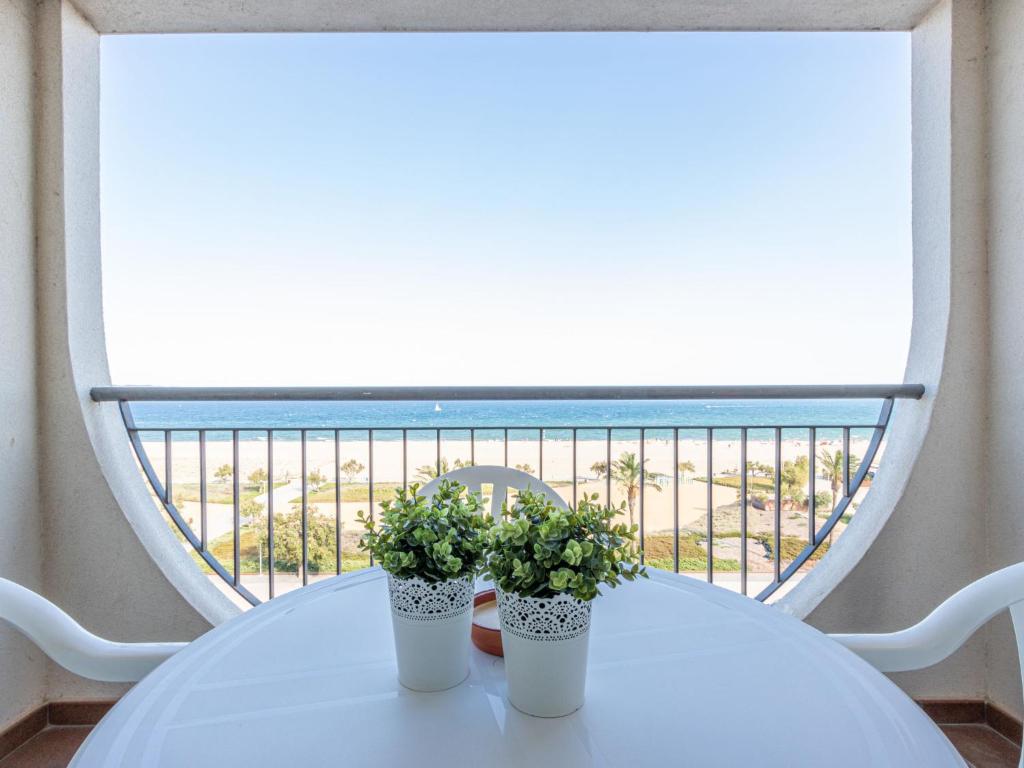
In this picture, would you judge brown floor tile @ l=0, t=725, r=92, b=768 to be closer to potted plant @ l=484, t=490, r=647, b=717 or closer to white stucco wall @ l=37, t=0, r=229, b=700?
white stucco wall @ l=37, t=0, r=229, b=700

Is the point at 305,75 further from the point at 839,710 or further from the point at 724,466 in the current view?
the point at 724,466

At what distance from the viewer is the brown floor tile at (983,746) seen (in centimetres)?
145

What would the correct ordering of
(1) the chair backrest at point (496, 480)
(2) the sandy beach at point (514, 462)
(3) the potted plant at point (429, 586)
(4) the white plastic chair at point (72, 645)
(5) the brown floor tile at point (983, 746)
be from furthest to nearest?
1. (2) the sandy beach at point (514, 462)
2. (5) the brown floor tile at point (983, 746)
3. (1) the chair backrest at point (496, 480)
4. (4) the white plastic chair at point (72, 645)
5. (3) the potted plant at point (429, 586)

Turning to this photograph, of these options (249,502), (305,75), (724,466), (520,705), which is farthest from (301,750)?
(724,466)

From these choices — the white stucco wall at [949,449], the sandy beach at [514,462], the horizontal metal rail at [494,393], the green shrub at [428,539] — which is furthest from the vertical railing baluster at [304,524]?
the sandy beach at [514,462]

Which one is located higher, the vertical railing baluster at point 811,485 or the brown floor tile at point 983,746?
the vertical railing baluster at point 811,485

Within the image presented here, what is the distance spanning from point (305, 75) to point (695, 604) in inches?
216

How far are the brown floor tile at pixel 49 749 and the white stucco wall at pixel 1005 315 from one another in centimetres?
313

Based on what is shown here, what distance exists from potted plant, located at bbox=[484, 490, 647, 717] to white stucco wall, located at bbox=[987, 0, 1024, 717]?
1.89m

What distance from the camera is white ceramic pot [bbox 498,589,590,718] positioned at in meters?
0.51

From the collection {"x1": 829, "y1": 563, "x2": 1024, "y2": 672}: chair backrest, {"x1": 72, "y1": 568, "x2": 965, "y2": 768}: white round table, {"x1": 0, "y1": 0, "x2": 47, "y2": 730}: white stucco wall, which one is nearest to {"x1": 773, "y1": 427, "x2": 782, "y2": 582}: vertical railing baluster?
{"x1": 829, "y1": 563, "x2": 1024, "y2": 672}: chair backrest

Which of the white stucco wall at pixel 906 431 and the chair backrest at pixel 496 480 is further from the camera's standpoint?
the white stucco wall at pixel 906 431

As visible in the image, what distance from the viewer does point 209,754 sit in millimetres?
468

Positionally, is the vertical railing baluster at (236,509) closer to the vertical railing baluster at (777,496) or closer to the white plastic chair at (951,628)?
the white plastic chair at (951,628)
